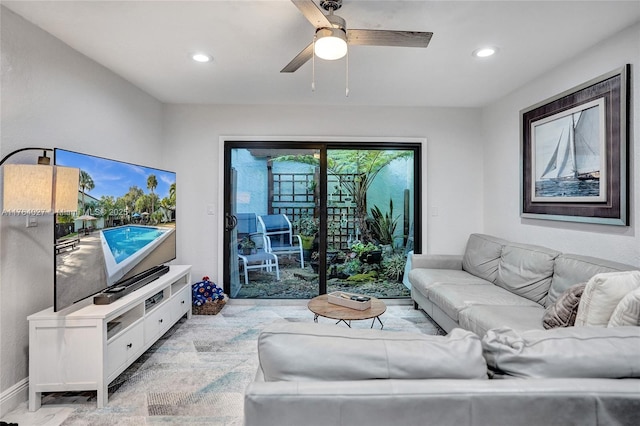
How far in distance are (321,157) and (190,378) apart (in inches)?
106

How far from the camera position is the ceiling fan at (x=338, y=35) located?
63.6 inches

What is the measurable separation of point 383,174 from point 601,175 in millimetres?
2151

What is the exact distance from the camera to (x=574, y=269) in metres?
2.17

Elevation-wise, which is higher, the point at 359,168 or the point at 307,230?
the point at 359,168

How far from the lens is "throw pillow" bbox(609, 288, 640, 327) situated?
52.0 inches

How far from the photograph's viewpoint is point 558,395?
86cm

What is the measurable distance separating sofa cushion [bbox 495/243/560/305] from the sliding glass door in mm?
1248

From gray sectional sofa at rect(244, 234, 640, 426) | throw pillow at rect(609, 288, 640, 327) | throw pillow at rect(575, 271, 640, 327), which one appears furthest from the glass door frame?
gray sectional sofa at rect(244, 234, 640, 426)

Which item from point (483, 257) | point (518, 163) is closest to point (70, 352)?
point (483, 257)

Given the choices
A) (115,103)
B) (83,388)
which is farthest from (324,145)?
(83,388)

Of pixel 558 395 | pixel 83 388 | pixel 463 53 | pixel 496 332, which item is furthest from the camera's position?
pixel 463 53

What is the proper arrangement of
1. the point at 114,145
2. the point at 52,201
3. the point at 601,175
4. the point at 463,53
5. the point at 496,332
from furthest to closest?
the point at 114,145 < the point at 463,53 < the point at 601,175 < the point at 52,201 < the point at 496,332

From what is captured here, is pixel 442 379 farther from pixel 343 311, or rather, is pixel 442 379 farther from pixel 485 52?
pixel 485 52

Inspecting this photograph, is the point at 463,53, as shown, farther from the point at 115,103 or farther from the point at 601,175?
the point at 115,103
